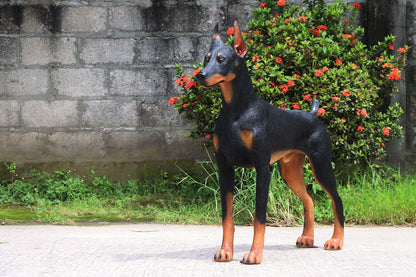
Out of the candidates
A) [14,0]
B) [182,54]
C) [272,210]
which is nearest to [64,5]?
[14,0]

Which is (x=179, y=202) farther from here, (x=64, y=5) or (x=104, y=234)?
(x=64, y=5)

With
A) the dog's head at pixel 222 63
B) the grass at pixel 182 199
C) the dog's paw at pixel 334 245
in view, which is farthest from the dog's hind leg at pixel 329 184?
the grass at pixel 182 199

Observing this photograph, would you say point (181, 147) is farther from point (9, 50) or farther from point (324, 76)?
point (9, 50)

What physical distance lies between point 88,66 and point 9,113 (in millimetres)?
1128

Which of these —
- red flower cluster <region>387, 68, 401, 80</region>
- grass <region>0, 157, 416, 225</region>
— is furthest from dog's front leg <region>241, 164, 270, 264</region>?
red flower cluster <region>387, 68, 401, 80</region>

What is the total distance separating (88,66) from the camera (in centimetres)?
641

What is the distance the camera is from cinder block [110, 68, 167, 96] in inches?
252

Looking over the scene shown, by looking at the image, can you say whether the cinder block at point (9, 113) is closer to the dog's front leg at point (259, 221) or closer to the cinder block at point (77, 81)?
the cinder block at point (77, 81)

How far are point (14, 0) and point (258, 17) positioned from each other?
9.82 feet

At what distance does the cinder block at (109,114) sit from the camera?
6.42m

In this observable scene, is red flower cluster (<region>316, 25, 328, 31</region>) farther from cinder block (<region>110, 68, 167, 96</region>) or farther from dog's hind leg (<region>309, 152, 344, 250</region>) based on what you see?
dog's hind leg (<region>309, 152, 344, 250</region>)

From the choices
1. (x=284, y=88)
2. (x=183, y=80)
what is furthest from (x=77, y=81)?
(x=284, y=88)

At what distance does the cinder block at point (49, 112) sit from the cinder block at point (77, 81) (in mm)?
149

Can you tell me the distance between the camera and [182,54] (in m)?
6.41
